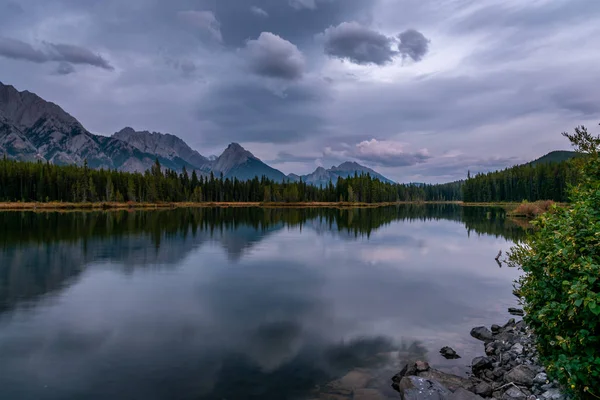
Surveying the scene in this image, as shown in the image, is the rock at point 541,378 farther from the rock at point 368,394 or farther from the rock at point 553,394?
the rock at point 368,394

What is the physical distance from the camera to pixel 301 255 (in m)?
49.2

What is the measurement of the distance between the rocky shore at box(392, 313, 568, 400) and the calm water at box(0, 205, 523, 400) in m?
0.90

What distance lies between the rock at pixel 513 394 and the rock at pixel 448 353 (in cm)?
454

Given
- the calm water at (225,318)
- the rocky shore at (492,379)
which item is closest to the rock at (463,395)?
the rocky shore at (492,379)

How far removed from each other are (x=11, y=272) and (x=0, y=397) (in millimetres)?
25869

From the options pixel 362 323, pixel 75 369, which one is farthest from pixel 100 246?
pixel 362 323

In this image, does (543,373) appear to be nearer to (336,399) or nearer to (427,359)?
(427,359)

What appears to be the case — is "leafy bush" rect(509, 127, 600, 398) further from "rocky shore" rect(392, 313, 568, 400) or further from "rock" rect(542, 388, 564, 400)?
"rocky shore" rect(392, 313, 568, 400)

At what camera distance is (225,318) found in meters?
22.9

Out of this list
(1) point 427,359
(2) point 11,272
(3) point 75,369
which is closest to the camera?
(3) point 75,369

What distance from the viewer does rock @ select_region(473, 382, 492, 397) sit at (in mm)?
13406

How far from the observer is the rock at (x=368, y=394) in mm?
13883

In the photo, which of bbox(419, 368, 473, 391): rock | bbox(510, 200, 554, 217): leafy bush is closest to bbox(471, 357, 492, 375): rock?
bbox(419, 368, 473, 391): rock

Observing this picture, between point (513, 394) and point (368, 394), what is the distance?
17.0 feet
